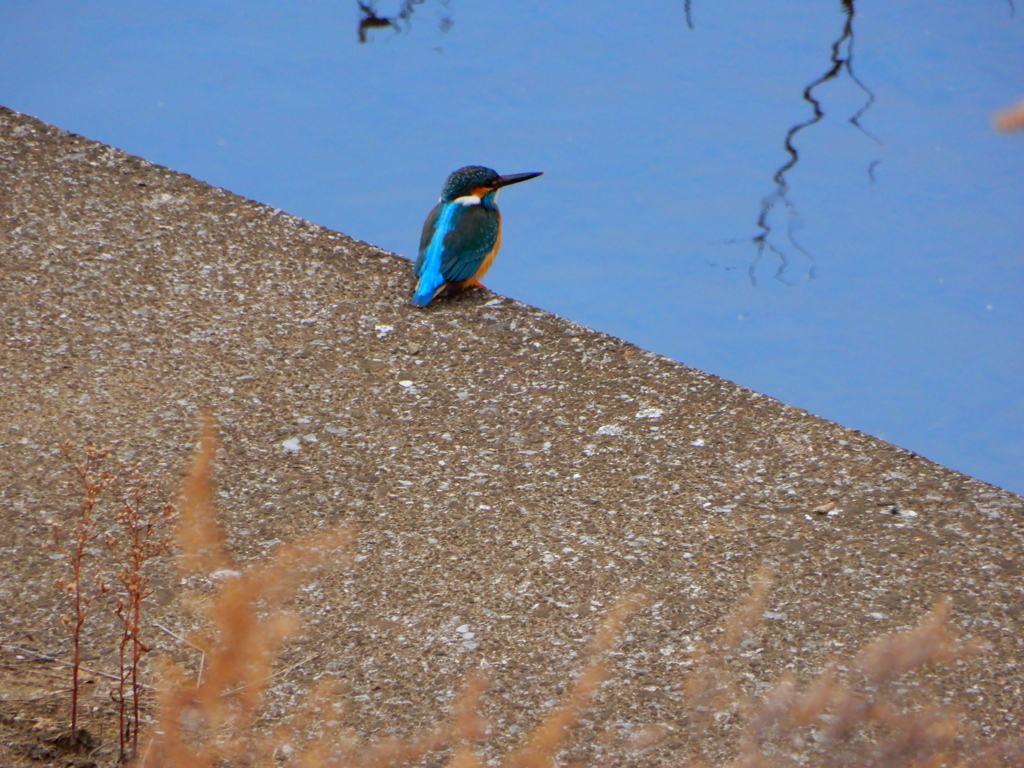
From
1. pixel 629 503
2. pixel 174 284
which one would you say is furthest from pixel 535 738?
pixel 174 284

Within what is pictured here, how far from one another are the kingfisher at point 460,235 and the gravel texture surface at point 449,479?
118 mm

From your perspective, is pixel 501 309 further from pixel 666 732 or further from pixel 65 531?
pixel 666 732

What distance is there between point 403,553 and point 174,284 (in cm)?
157

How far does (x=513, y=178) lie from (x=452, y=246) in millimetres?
505

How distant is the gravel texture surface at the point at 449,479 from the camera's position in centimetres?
226

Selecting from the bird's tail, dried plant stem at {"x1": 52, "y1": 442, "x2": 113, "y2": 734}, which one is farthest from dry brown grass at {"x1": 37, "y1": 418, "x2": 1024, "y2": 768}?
the bird's tail

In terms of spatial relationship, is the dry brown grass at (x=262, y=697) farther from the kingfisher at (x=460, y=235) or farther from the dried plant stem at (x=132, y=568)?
the kingfisher at (x=460, y=235)

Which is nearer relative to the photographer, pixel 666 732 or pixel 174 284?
pixel 666 732

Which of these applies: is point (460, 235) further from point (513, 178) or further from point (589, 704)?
point (589, 704)

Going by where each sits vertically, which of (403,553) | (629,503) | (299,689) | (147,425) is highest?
(147,425)

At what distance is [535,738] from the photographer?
2.04 metres

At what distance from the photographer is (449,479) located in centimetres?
288

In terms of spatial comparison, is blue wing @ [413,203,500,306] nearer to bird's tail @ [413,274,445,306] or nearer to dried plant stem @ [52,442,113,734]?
bird's tail @ [413,274,445,306]

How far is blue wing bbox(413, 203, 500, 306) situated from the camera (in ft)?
11.9
